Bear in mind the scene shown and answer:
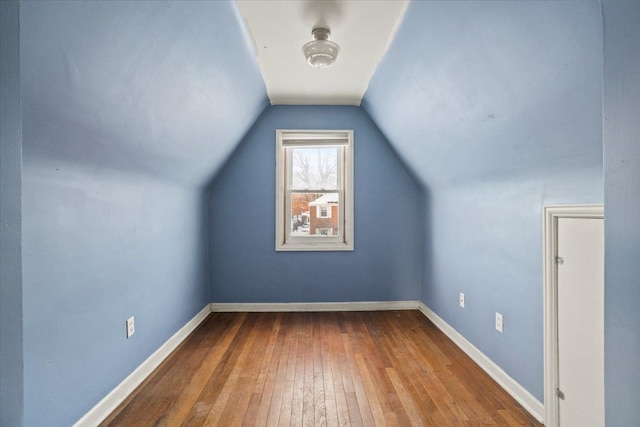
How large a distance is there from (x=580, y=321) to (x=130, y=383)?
2624 millimetres

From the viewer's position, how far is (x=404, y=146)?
3.23 m

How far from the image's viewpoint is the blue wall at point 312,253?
143 inches

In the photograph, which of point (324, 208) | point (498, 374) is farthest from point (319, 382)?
point (324, 208)

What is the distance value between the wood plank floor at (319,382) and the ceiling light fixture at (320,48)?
7.37ft

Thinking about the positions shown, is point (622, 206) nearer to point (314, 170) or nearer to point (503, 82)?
point (503, 82)

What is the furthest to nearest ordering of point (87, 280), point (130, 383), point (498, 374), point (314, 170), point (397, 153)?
point (314, 170) < point (397, 153) < point (498, 374) < point (130, 383) < point (87, 280)

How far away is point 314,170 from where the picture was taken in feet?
12.4

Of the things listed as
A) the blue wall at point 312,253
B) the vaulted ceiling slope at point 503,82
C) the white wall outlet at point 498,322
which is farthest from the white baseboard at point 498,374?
the vaulted ceiling slope at point 503,82

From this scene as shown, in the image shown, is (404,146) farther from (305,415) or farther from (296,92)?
(305,415)

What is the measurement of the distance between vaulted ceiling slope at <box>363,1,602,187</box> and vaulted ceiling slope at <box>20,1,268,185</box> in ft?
3.75

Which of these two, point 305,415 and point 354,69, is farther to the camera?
point 354,69

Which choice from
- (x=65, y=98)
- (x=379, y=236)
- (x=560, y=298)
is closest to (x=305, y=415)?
(x=560, y=298)

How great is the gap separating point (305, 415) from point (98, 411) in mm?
1152

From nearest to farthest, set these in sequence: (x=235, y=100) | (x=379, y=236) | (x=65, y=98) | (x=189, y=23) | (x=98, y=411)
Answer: (x=65, y=98), (x=189, y=23), (x=98, y=411), (x=235, y=100), (x=379, y=236)
